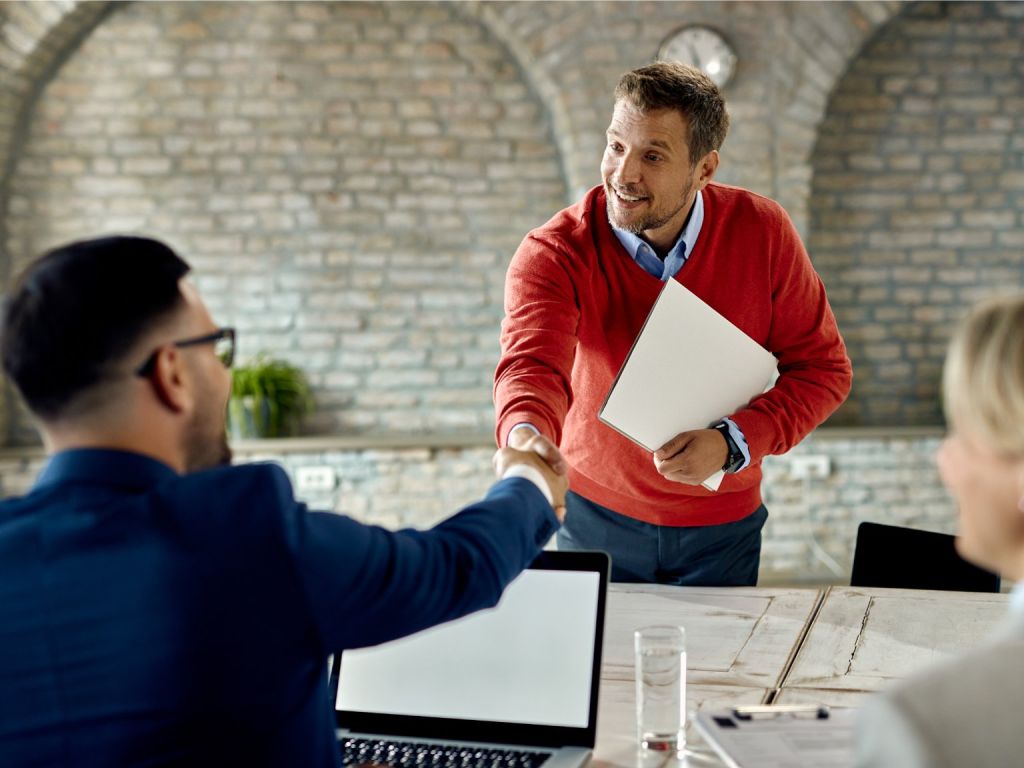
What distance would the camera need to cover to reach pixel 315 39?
4.76 m

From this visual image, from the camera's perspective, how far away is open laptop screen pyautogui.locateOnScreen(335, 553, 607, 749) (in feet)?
4.22

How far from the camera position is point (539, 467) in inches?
51.6

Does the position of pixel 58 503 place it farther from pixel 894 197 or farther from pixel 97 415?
pixel 894 197

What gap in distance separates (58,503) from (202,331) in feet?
0.71

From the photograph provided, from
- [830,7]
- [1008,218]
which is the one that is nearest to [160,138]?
[830,7]

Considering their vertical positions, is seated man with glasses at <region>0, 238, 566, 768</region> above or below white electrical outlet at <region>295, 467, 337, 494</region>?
above

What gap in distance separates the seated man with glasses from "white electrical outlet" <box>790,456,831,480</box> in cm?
374

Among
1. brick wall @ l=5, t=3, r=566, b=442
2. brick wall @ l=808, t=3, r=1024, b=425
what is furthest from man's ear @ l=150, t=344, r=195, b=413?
brick wall @ l=808, t=3, r=1024, b=425

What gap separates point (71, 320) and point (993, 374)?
0.78 m

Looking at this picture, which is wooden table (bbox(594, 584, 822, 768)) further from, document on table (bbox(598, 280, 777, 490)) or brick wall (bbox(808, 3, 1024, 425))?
brick wall (bbox(808, 3, 1024, 425))

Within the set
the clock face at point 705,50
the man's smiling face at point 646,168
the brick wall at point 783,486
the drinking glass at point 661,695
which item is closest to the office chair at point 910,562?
the man's smiling face at point 646,168

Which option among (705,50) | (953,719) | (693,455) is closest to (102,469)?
(953,719)

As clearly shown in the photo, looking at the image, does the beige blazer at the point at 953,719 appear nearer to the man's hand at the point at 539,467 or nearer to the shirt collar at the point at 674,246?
the man's hand at the point at 539,467

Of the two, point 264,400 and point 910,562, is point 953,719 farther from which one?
point 264,400
